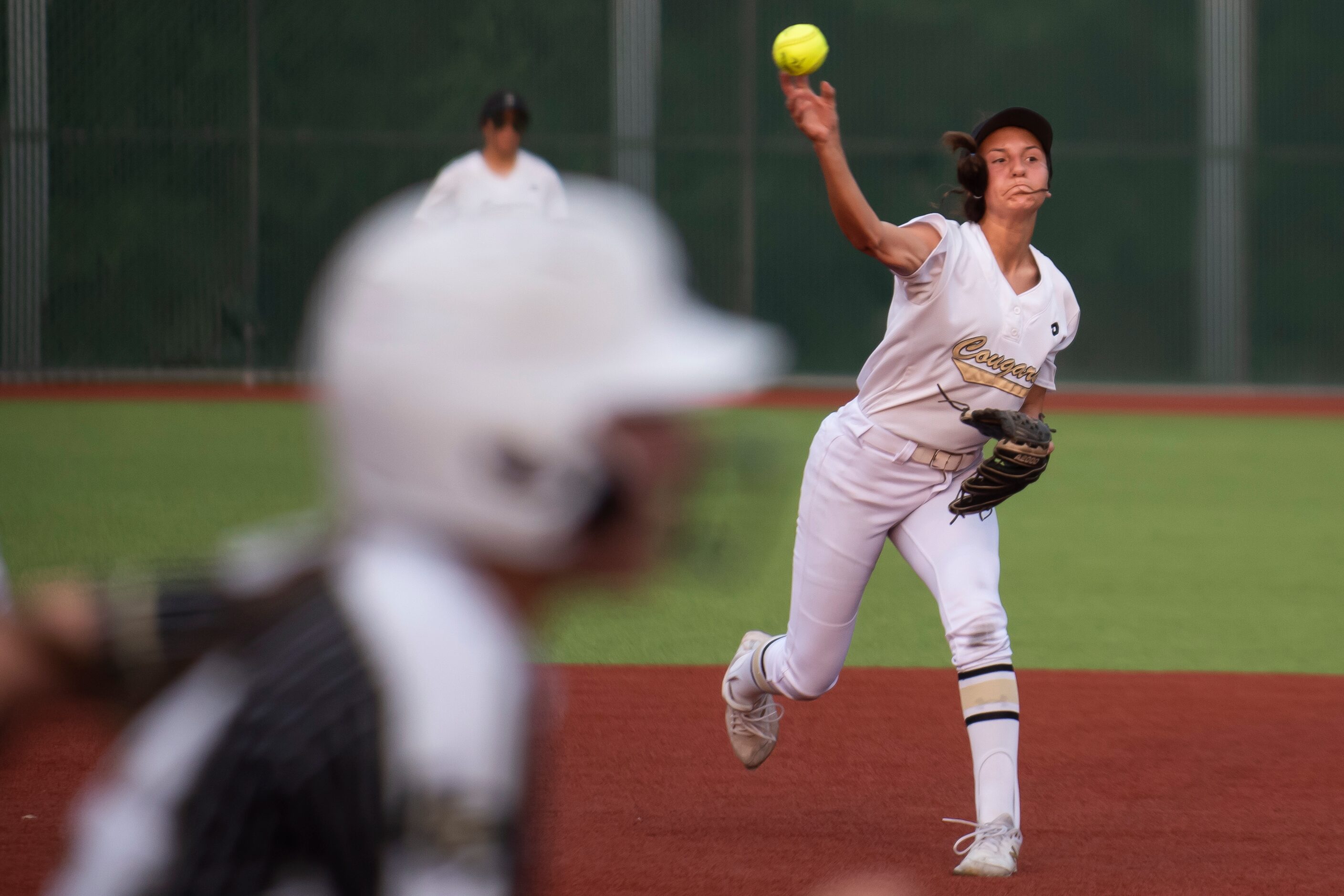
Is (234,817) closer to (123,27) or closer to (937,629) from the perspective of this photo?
(937,629)

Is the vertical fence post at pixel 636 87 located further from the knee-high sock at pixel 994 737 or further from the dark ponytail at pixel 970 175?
the knee-high sock at pixel 994 737

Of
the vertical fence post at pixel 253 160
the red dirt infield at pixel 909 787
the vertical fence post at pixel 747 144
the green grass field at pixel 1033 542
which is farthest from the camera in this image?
the vertical fence post at pixel 747 144

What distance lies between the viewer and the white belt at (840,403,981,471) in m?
4.79

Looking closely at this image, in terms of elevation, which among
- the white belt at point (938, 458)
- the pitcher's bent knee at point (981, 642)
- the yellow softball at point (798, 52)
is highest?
the yellow softball at point (798, 52)

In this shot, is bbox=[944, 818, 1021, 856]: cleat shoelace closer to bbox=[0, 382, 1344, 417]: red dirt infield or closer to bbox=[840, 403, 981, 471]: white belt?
bbox=[840, 403, 981, 471]: white belt

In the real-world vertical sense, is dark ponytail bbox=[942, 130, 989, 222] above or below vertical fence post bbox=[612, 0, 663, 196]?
below

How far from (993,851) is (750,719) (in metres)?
1.05

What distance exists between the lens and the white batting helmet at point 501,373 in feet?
4.77

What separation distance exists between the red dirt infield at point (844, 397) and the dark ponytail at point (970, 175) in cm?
1291

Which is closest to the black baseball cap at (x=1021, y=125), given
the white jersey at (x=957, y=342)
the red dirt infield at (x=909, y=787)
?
the white jersey at (x=957, y=342)

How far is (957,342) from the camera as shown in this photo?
4.75m

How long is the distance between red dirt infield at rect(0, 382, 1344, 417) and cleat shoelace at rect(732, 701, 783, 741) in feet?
42.4

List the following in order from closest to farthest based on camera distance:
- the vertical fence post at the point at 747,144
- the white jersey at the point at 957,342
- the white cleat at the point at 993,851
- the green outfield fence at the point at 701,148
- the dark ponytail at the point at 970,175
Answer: the white cleat at the point at 993,851
the white jersey at the point at 957,342
the dark ponytail at the point at 970,175
the green outfield fence at the point at 701,148
the vertical fence post at the point at 747,144

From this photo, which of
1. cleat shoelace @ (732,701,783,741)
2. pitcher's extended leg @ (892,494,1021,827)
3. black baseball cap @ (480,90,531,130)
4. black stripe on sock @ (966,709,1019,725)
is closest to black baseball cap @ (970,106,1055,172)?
pitcher's extended leg @ (892,494,1021,827)
